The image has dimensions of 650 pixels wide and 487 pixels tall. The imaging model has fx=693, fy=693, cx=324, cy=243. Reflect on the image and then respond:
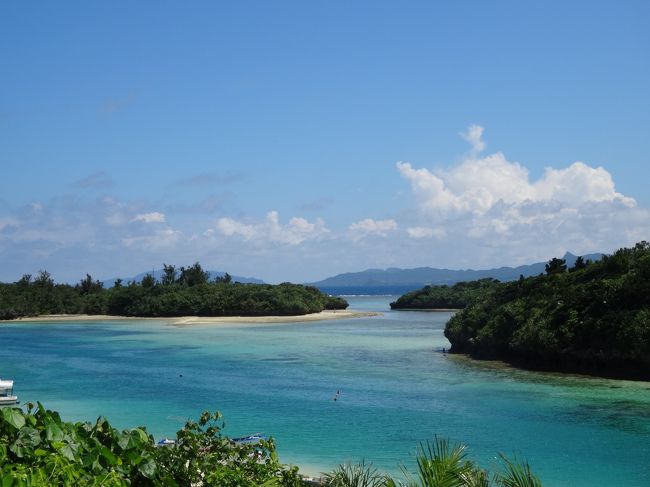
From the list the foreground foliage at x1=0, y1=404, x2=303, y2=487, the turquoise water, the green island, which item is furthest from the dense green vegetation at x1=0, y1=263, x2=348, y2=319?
the foreground foliage at x1=0, y1=404, x2=303, y2=487

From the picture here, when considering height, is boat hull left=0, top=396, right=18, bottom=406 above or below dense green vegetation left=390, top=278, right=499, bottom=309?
→ below

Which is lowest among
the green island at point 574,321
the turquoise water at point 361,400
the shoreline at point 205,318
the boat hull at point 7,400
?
the turquoise water at point 361,400

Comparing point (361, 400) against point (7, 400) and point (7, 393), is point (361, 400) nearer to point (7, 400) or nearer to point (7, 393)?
point (7, 400)

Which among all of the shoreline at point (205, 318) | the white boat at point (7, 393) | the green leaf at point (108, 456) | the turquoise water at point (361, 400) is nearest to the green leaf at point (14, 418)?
the green leaf at point (108, 456)

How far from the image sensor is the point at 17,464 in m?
5.58

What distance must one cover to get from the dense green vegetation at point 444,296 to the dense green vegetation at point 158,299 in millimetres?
23925

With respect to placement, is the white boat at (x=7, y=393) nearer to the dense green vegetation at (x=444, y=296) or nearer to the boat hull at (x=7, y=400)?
the boat hull at (x=7, y=400)

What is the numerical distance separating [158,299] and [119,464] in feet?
387

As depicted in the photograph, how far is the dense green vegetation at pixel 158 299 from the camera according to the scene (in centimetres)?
11794

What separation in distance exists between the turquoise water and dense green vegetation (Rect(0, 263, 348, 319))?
53455mm

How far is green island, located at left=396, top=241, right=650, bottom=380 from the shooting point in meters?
38.4

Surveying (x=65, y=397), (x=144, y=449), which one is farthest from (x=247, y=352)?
(x=144, y=449)

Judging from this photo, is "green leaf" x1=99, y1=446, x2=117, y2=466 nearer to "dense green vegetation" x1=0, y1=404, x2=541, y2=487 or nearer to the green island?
"dense green vegetation" x1=0, y1=404, x2=541, y2=487

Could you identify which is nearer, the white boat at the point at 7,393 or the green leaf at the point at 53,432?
the green leaf at the point at 53,432
